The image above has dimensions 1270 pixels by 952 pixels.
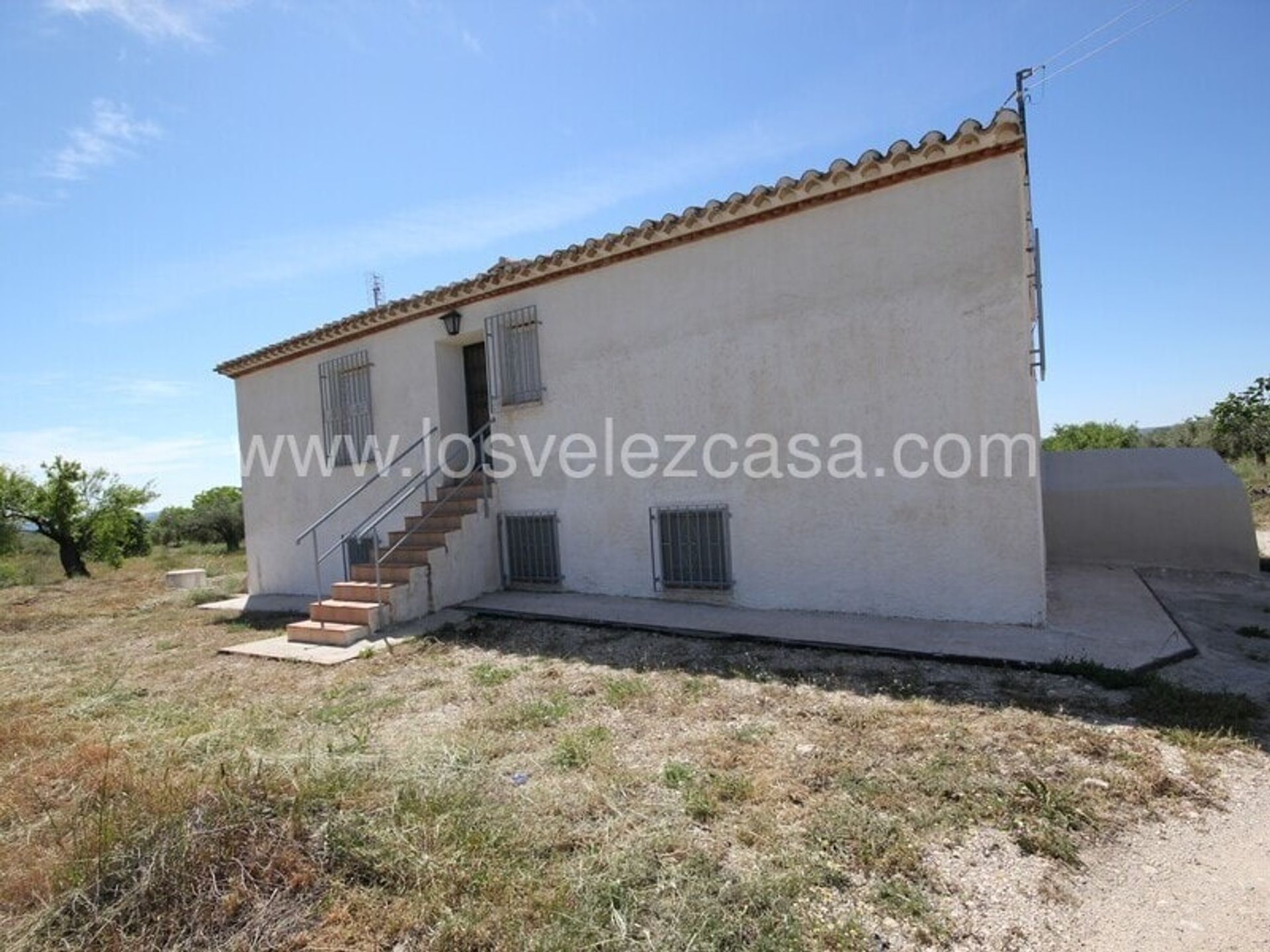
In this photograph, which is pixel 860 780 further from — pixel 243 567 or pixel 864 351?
pixel 243 567

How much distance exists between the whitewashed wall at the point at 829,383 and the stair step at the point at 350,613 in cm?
227

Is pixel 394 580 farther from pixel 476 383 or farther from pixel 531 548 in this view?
pixel 476 383

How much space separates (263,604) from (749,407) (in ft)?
28.8

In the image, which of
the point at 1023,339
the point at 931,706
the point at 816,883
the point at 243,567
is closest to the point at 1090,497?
the point at 1023,339

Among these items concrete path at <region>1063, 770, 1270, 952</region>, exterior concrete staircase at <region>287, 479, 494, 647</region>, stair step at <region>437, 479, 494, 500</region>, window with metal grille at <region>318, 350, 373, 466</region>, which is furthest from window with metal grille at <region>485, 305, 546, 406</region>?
concrete path at <region>1063, 770, 1270, 952</region>

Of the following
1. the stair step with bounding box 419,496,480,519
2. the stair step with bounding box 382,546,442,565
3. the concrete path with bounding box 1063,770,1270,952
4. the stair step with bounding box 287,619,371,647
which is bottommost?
the concrete path with bounding box 1063,770,1270,952

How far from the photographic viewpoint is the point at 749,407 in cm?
732

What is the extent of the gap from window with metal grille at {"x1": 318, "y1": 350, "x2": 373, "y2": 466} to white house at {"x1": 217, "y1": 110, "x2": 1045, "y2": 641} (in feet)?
0.61

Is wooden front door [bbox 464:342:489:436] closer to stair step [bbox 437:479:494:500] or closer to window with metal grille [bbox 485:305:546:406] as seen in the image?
window with metal grille [bbox 485:305:546:406]

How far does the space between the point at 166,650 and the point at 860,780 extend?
26.7ft

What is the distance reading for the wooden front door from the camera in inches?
402

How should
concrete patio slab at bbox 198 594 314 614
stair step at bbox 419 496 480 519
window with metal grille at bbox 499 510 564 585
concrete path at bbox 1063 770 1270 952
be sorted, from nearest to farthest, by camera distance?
1. concrete path at bbox 1063 770 1270 952
2. window with metal grille at bbox 499 510 564 585
3. stair step at bbox 419 496 480 519
4. concrete patio slab at bbox 198 594 314 614

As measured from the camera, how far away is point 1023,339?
596cm

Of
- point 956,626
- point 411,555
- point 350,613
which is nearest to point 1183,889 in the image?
point 956,626
